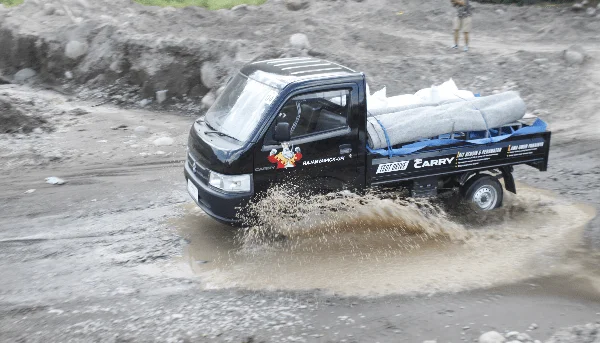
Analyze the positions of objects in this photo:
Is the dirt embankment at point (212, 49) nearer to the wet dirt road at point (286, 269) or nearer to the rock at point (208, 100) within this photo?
the rock at point (208, 100)

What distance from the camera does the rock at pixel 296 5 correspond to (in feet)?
64.2

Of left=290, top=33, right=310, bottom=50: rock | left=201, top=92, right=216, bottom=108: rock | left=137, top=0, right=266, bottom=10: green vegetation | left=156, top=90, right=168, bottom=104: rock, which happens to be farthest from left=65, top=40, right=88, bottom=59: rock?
left=290, top=33, right=310, bottom=50: rock

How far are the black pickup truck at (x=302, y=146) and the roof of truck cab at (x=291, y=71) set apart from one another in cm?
1

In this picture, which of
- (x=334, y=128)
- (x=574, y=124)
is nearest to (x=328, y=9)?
(x=574, y=124)

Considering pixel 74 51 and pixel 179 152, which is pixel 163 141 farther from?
pixel 74 51

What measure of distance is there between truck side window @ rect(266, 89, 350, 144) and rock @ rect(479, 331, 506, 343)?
2.76 metres

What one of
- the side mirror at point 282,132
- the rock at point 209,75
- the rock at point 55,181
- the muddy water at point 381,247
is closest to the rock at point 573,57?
the muddy water at point 381,247

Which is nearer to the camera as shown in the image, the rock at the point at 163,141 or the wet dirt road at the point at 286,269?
the wet dirt road at the point at 286,269

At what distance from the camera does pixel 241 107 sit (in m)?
7.30

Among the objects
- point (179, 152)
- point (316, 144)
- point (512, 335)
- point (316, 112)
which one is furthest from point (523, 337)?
point (179, 152)

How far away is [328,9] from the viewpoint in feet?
64.2

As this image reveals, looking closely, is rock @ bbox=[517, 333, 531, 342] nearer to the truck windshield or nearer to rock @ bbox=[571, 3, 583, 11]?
the truck windshield

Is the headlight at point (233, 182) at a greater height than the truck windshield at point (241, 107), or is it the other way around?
the truck windshield at point (241, 107)

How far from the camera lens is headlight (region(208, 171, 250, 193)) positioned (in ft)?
22.4
